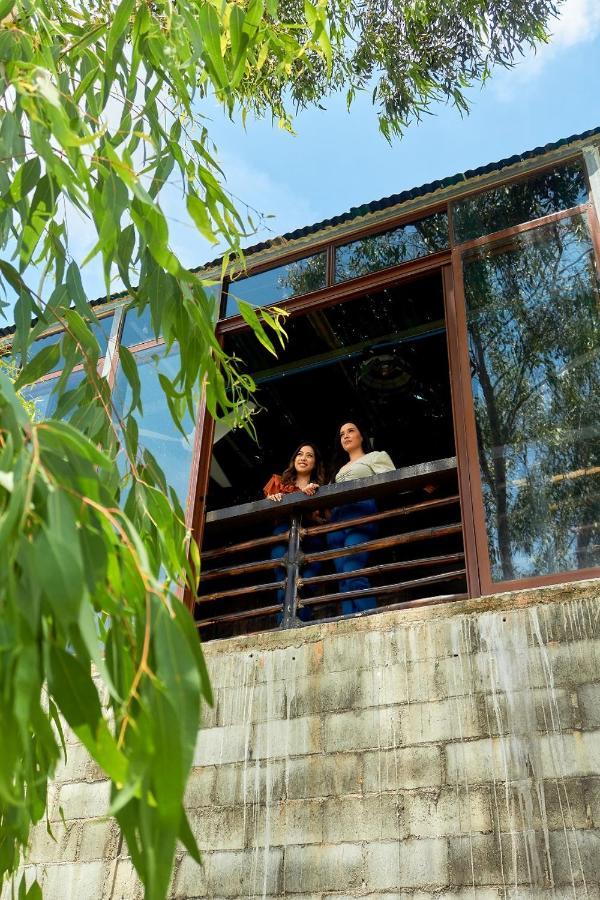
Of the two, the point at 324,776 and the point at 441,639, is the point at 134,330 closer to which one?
the point at 441,639

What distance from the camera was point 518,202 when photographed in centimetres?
591

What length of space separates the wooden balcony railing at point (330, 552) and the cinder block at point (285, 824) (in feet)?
3.62

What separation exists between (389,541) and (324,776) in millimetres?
1429

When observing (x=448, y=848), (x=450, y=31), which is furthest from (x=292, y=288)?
(x=448, y=848)

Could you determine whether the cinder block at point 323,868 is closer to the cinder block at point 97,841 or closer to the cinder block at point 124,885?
the cinder block at point 124,885

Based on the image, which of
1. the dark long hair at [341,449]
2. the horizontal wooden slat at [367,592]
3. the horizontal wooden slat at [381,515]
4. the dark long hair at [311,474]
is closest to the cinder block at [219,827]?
the horizontal wooden slat at [367,592]

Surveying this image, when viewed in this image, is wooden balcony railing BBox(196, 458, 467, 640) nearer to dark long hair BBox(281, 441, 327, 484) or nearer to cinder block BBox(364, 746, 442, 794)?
dark long hair BBox(281, 441, 327, 484)

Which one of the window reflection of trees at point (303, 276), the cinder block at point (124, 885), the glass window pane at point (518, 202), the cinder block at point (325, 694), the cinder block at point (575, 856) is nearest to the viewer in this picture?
the cinder block at point (575, 856)

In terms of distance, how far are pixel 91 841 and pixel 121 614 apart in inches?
114

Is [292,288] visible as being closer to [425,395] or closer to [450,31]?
[425,395]

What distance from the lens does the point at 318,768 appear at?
13.8ft

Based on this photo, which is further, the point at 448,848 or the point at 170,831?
the point at 448,848

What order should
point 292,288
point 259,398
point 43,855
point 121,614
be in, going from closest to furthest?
point 121,614 < point 43,855 < point 292,288 < point 259,398

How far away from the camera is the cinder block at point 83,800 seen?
4562mm
